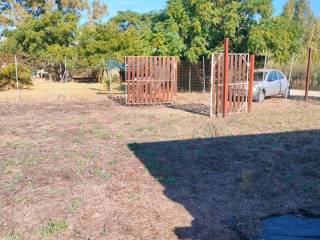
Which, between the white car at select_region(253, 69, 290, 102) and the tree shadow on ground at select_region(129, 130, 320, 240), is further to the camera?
the white car at select_region(253, 69, 290, 102)

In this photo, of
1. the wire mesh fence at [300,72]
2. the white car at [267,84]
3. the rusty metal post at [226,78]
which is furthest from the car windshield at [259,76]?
the wire mesh fence at [300,72]

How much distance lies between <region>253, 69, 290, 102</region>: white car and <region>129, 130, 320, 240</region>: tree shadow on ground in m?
6.99

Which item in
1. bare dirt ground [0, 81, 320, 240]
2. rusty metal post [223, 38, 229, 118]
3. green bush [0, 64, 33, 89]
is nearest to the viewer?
bare dirt ground [0, 81, 320, 240]

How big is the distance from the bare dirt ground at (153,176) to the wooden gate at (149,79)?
4218mm

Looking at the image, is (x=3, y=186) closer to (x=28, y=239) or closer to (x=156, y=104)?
(x=28, y=239)

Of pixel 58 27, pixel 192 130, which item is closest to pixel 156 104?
pixel 192 130

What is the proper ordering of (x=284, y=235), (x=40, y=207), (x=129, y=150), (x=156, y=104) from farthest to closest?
(x=156, y=104)
(x=129, y=150)
(x=40, y=207)
(x=284, y=235)

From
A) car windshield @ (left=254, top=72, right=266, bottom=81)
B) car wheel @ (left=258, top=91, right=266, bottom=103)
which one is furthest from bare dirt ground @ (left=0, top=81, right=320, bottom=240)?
car windshield @ (left=254, top=72, right=266, bottom=81)

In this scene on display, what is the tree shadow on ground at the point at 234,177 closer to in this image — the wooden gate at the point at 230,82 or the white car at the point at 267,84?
the wooden gate at the point at 230,82

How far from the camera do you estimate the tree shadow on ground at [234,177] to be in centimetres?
460

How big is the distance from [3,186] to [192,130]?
5568mm

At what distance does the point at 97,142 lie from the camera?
884 centimetres

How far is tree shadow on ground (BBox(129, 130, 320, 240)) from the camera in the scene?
15.1 ft

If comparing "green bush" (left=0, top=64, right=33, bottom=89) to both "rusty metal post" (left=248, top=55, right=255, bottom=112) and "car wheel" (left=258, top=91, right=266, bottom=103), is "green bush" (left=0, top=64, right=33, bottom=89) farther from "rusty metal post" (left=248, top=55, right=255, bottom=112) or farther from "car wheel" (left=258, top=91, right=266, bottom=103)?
"rusty metal post" (left=248, top=55, right=255, bottom=112)
